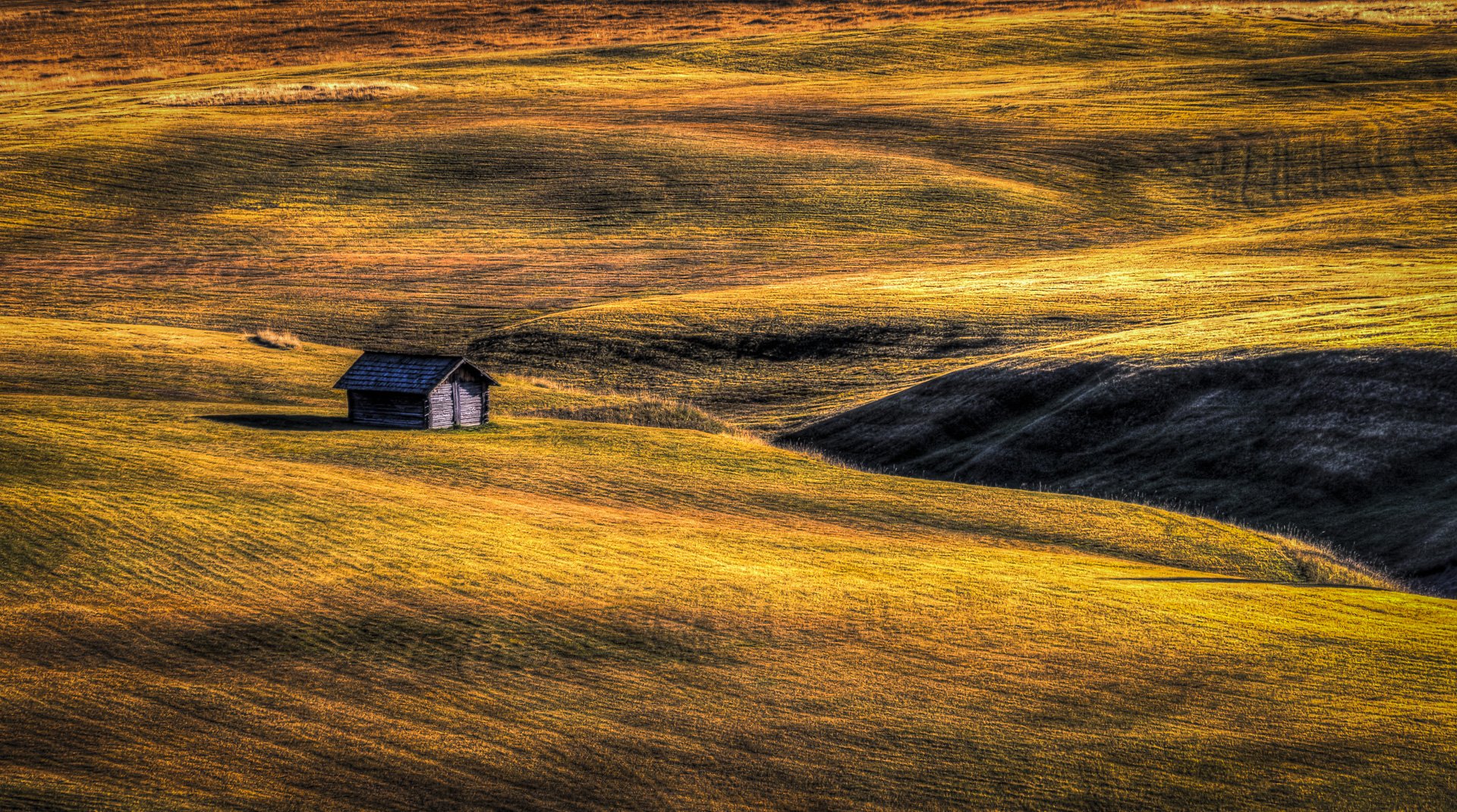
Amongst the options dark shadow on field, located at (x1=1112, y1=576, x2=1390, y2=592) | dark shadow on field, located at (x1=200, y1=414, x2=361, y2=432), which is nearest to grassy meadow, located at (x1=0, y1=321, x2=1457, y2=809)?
dark shadow on field, located at (x1=1112, y1=576, x2=1390, y2=592)

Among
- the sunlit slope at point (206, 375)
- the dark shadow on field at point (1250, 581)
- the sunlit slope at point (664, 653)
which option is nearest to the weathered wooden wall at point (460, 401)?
the sunlit slope at point (206, 375)

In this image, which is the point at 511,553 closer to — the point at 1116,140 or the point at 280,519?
the point at 280,519

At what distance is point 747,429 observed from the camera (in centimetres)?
4469

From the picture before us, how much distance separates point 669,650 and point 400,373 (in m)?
23.8

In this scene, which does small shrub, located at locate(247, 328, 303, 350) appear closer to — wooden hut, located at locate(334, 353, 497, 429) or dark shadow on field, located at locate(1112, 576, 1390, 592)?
wooden hut, located at locate(334, 353, 497, 429)

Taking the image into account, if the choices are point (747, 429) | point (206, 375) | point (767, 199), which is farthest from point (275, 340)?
point (767, 199)

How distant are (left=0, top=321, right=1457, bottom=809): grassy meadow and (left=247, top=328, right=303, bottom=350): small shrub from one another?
63.0 feet

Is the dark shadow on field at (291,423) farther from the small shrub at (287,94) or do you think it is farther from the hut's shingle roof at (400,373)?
the small shrub at (287,94)

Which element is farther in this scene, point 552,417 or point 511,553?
point 552,417

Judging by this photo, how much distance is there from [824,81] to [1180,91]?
2117 cm

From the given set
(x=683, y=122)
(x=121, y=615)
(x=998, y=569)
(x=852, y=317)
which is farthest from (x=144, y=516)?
(x=683, y=122)

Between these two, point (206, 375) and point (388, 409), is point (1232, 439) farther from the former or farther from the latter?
point (206, 375)

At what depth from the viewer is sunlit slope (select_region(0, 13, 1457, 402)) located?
5303 cm

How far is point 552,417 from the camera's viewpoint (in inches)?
1737
